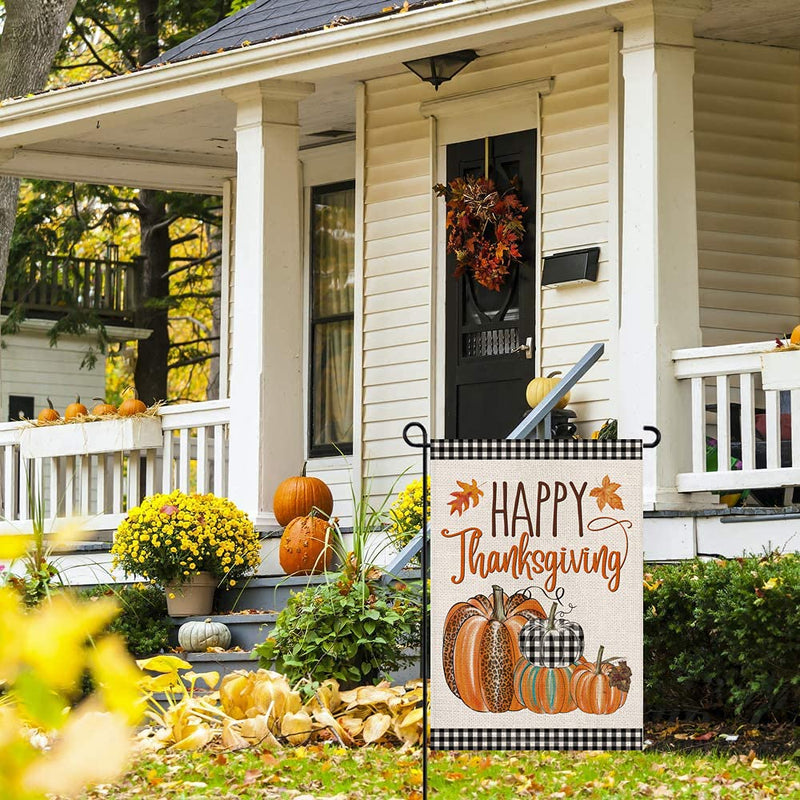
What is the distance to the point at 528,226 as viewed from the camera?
31.3ft

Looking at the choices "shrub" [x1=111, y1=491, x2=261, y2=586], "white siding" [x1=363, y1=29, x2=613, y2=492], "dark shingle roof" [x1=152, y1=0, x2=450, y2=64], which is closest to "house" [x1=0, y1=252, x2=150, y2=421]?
"dark shingle roof" [x1=152, y1=0, x2=450, y2=64]

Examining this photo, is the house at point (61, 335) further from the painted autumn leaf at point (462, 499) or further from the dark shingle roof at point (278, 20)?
the painted autumn leaf at point (462, 499)

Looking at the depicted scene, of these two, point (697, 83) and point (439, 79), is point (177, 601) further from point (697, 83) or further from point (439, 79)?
point (697, 83)

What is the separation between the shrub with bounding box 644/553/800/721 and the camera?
5918 mm

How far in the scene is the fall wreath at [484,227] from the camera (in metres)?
9.50

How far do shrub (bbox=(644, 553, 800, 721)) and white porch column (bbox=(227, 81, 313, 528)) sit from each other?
3257mm

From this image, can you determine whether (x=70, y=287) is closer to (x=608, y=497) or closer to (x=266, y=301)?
(x=266, y=301)

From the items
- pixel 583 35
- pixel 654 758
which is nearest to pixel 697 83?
pixel 583 35

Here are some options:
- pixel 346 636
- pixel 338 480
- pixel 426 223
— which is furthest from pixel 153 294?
pixel 346 636

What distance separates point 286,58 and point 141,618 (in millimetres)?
3561

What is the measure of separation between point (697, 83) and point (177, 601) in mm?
4620

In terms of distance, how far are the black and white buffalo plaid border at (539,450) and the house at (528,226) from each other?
7.72 ft

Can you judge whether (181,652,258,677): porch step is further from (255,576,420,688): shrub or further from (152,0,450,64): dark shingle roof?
(152,0,450,64): dark shingle roof

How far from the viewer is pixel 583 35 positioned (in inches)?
361
